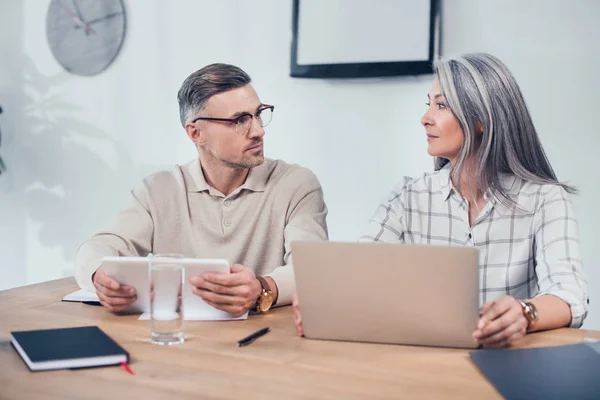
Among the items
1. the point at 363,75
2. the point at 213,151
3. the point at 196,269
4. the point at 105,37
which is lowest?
the point at 196,269

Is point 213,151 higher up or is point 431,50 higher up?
point 431,50

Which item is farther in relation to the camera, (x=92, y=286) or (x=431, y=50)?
(x=431, y=50)

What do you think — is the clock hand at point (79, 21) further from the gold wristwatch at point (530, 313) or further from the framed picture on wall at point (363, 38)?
the gold wristwatch at point (530, 313)

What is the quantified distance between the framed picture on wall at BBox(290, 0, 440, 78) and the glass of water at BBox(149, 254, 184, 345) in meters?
1.53

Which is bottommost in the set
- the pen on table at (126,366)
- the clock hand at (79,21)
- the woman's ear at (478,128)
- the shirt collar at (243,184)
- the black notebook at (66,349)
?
the pen on table at (126,366)

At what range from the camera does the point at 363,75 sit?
98.4 inches

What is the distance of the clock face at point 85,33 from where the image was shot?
311 centimetres

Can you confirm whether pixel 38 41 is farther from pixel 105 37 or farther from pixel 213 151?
pixel 213 151

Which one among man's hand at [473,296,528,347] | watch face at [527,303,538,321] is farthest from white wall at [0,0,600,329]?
man's hand at [473,296,528,347]

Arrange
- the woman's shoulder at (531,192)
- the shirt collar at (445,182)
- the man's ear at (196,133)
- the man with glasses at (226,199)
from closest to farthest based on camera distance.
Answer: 1. the woman's shoulder at (531,192)
2. the shirt collar at (445,182)
3. the man with glasses at (226,199)
4. the man's ear at (196,133)

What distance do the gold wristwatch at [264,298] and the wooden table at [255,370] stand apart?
0.41ft

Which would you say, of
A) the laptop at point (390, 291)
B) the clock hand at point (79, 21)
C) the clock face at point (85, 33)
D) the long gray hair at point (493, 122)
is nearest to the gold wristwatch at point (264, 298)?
the laptop at point (390, 291)

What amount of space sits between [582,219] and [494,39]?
72 cm

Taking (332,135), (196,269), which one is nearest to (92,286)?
(196,269)
